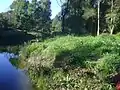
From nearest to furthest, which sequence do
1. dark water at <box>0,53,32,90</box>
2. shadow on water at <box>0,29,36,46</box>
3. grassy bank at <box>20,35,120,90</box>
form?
1. grassy bank at <box>20,35,120,90</box>
2. dark water at <box>0,53,32,90</box>
3. shadow on water at <box>0,29,36,46</box>

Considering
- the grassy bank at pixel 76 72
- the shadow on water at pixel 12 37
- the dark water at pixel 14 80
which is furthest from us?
the shadow on water at pixel 12 37

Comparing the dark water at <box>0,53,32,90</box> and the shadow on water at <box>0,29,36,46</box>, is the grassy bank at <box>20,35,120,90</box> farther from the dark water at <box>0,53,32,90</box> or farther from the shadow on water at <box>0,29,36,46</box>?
the shadow on water at <box>0,29,36,46</box>

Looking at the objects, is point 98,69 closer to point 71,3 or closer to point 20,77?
point 20,77

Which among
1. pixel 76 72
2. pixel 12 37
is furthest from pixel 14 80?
pixel 12 37

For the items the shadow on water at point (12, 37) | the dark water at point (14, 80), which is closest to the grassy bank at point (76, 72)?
the dark water at point (14, 80)

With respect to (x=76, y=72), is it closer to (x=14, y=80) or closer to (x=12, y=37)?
(x=14, y=80)

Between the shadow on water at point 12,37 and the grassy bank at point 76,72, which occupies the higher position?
the grassy bank at point 76,72

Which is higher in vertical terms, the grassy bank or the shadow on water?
the grassy bank

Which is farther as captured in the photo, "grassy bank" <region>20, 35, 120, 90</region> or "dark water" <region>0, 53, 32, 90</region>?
"dark water" <region>0, 53, 32, 90</region>

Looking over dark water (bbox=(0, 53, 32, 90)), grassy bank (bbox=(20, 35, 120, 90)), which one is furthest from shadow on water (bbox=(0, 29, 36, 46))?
grassy bank (bbox=(20, 35, 120, 90))

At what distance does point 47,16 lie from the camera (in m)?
102

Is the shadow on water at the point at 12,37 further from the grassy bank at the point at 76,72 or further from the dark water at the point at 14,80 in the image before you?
the grassy bank at the point at 76,72

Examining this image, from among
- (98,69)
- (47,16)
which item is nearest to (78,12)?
(47,16)

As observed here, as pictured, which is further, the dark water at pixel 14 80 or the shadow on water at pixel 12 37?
the shadow on water at pixel 12 37
